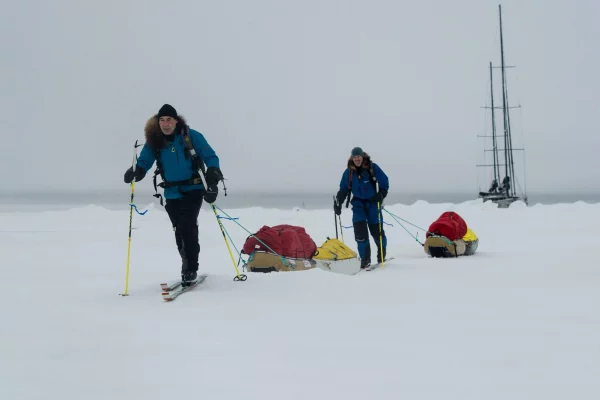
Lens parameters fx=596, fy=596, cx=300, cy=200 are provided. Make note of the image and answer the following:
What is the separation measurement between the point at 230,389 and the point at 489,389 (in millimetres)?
1316

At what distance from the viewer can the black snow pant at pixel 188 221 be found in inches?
250

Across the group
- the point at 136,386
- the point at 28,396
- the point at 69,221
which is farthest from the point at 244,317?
the point at 69,221

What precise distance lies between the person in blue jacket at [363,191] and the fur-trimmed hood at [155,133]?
391cm

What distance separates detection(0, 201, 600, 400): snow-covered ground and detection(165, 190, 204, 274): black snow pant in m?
0.36

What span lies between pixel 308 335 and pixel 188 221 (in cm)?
270

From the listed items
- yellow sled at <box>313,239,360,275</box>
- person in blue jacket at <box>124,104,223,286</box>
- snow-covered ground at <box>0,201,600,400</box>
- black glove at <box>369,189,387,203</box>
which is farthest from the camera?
black glove at <box>369,189,387,203</box>

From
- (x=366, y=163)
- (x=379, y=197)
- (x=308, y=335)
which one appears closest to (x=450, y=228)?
(x=379, y=197)

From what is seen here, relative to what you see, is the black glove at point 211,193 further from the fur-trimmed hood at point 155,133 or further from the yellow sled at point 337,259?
the yellow sled at point 337,259

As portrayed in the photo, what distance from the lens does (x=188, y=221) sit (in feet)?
21.0

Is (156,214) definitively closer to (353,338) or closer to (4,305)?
(4,305)

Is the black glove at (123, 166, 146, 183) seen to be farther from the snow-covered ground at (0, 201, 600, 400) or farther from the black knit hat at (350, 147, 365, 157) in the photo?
the black knit hat at (350, 147, 365, 157)

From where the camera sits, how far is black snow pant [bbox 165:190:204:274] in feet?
20.8

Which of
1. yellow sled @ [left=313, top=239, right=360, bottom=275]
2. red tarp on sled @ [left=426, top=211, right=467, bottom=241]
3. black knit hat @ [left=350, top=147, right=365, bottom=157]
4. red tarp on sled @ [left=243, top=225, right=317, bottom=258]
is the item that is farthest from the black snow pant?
red tarp on sled @ [left=426, top=211, right=467, bottom=241]

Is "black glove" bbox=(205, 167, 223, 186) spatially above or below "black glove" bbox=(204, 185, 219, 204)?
above
